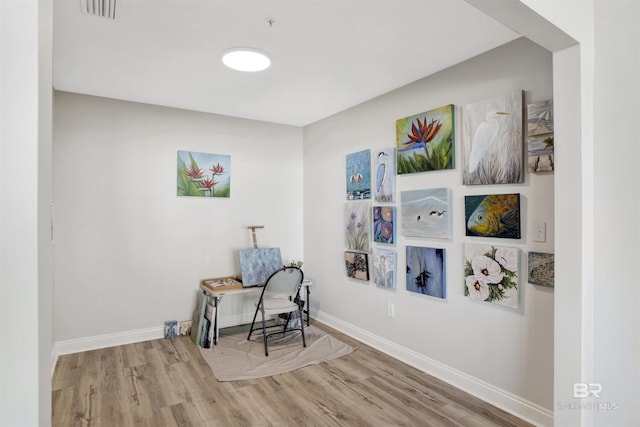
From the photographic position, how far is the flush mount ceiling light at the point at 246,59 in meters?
2.51

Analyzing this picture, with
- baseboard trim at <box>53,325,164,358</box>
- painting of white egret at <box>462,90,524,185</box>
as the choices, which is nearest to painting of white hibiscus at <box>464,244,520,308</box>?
painting of white egret at <box>462,90,524,185</box>

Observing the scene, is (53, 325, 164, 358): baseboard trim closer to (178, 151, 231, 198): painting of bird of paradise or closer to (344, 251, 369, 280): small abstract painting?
(178, 151, 231, 198): painting of bird of paradise

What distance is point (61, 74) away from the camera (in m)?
2.93

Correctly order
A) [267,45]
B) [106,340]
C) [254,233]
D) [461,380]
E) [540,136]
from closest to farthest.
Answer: [540,136]
[267,45]
[461,380]
[106,340]
[254,233]

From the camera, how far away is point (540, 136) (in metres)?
2.25

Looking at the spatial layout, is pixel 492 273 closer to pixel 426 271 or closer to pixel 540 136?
pixel 426 271

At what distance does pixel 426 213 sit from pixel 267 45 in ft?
5.77

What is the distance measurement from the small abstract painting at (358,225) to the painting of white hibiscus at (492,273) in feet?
3.81

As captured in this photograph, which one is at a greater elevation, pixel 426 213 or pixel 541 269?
pixel 426 213

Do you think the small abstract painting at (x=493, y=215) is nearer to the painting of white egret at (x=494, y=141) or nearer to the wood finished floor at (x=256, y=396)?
the painting of white egret at (x=494, y=141)

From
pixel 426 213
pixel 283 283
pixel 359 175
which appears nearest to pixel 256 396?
pixel 283 283

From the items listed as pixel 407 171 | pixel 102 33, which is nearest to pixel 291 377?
pixel 407 171

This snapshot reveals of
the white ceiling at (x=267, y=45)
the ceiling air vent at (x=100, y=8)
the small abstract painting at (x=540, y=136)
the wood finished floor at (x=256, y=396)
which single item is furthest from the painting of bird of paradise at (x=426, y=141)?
the ceiling air vent at (x=100, y=8)
